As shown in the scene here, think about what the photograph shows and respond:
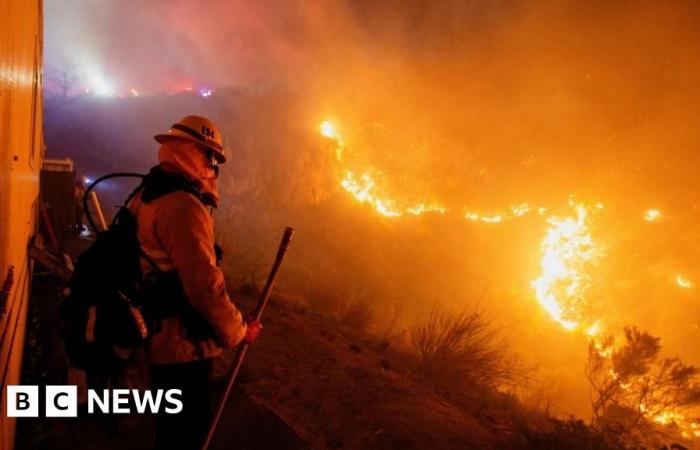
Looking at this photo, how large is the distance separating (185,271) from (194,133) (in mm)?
767

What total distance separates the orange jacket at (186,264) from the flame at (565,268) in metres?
19.5

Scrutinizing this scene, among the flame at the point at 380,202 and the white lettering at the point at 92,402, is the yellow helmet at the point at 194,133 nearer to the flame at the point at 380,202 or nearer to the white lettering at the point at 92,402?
the white lettering at the point at 92,402

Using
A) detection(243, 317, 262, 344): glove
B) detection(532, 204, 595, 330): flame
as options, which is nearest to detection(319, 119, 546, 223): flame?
detection(532, 204, 595, 330): flame

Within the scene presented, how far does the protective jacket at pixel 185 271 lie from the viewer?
2.05 metres

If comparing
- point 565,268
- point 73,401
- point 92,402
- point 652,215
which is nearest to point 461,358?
point 92,402

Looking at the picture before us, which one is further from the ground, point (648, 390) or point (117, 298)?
point (117, 298)

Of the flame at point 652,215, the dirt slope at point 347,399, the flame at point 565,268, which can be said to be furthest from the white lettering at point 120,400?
the flame at point 652,215

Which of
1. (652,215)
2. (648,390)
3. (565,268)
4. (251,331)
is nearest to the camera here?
(251,331)

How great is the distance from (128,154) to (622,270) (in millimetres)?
24653

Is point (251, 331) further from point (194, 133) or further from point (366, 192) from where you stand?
point (366, 192)

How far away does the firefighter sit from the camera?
2.07 m

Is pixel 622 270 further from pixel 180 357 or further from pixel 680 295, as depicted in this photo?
pixel 180 357

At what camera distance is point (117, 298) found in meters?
2.05

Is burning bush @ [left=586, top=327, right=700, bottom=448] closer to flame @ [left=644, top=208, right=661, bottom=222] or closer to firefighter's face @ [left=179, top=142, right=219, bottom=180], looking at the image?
firefighter's face @ [left=179, top=142, right=219, bottom=180]
